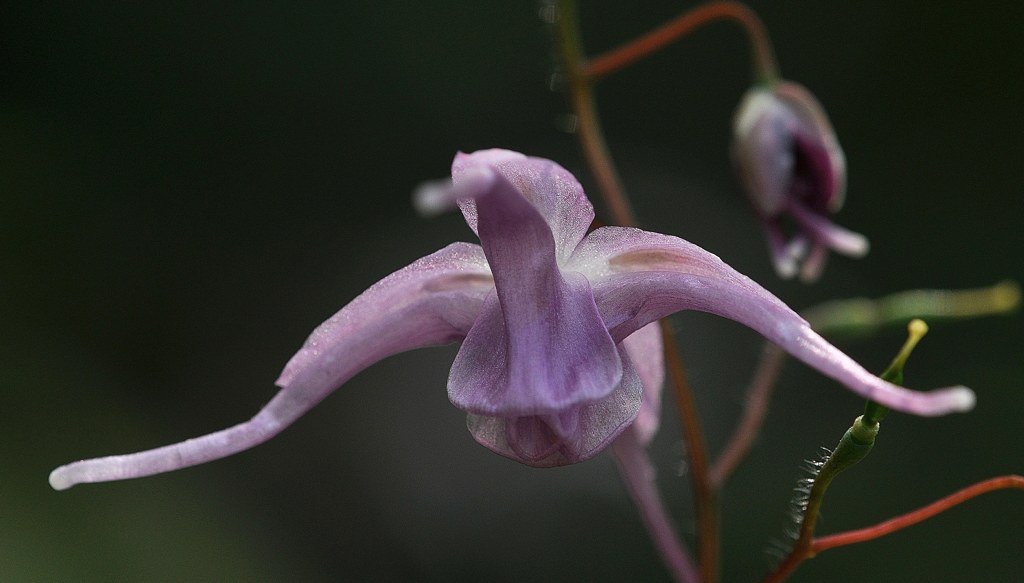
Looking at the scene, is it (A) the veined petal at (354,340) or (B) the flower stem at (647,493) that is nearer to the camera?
(A) the veined petal at (354,340)

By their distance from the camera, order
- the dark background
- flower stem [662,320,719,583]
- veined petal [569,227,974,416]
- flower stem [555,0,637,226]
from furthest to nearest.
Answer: the dark background
flower stem [555,0,637,226]
flower stem [662,320,719,583]
veined petal [569,227,974,416]

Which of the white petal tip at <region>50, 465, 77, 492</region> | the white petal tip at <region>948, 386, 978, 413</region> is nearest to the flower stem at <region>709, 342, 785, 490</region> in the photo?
the white petal tip at <region>948, 386, 978, 413</region>

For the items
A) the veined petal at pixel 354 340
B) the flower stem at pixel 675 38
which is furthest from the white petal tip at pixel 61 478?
the flower stem at pixel 675 38

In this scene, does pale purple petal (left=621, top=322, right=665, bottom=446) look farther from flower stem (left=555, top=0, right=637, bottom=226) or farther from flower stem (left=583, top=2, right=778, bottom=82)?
flower stem (left=583, top=2, right=778, bottom=82)

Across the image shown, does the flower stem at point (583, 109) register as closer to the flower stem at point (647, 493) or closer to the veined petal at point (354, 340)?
the flower stem at point (647, 493)

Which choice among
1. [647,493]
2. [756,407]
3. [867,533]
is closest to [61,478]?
[647,493]

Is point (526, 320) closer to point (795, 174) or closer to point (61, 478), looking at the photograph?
point (61, 478)

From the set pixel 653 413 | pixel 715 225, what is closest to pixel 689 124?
pixel 715 225

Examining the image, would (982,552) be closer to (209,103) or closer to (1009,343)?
(1009,343)
